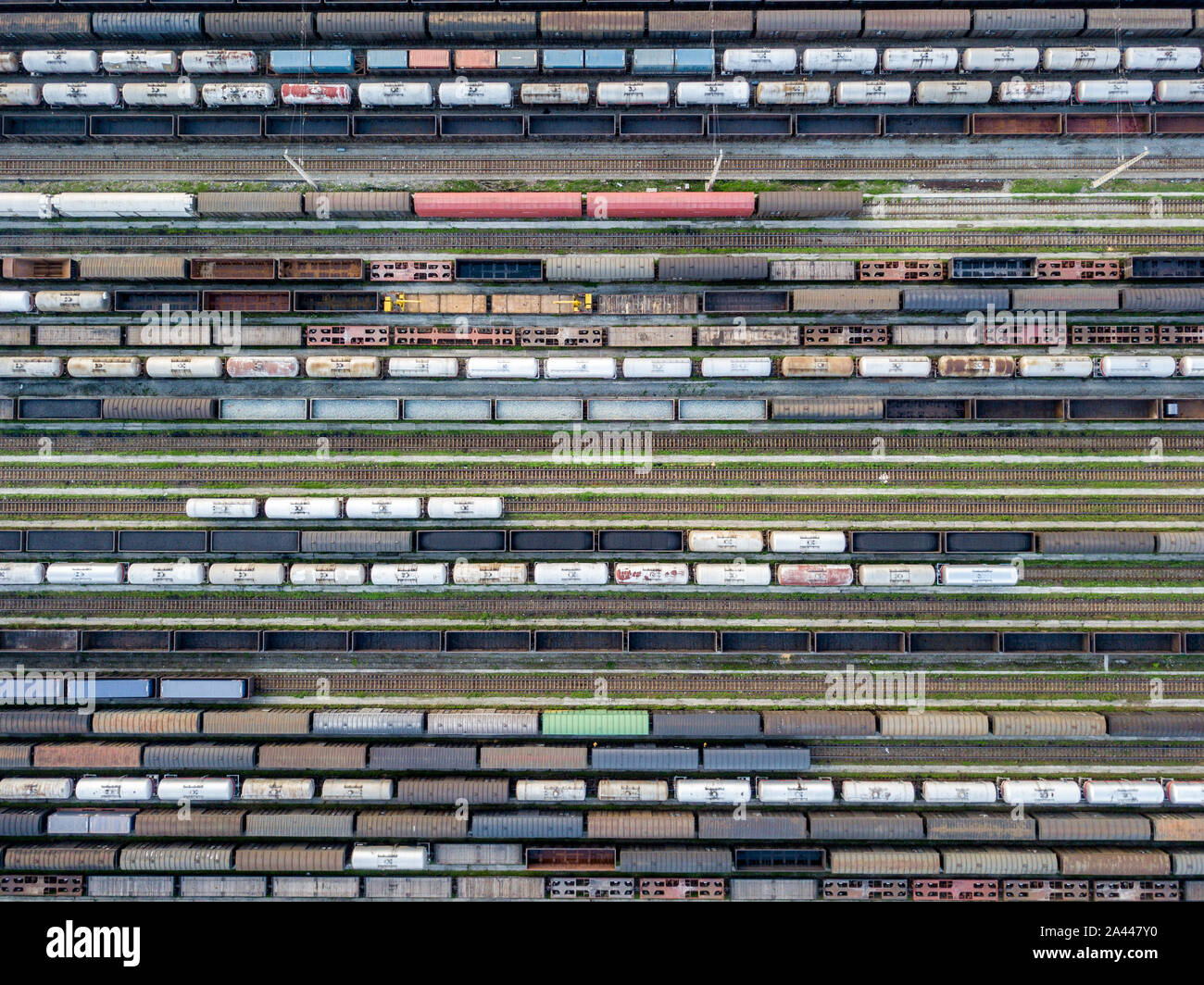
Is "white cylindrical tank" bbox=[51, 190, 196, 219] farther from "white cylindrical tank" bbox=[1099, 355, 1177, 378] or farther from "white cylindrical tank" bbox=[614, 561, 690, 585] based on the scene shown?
"white cylindrical tank" bbox=[1099, 355, 1177, 378]

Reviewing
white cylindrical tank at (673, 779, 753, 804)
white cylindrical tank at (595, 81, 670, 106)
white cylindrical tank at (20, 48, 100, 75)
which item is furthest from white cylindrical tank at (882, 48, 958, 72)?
white cylindrical tank at (20, 48, 100, 75)

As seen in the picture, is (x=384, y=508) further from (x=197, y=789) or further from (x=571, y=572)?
(x=197, y=789)

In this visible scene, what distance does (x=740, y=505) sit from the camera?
37.7 metres

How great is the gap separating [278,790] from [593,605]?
18.7 meters

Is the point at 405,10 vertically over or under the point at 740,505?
over

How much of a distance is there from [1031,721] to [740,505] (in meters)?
18.2

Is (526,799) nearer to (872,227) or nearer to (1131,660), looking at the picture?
(1131,660)

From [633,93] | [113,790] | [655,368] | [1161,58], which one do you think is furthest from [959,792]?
[113,790]

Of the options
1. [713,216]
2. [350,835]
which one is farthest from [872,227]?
[350,835]

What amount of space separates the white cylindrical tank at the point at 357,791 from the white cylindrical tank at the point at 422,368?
21133 mm

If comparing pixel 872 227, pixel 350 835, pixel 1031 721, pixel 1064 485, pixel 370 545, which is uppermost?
pixel 872 227

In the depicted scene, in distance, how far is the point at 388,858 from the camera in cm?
3647

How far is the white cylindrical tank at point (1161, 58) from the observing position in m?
37.1

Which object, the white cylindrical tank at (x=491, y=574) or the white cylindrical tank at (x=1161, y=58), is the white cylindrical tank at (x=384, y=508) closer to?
the white cylindrical tank at (x=491, y=574)
